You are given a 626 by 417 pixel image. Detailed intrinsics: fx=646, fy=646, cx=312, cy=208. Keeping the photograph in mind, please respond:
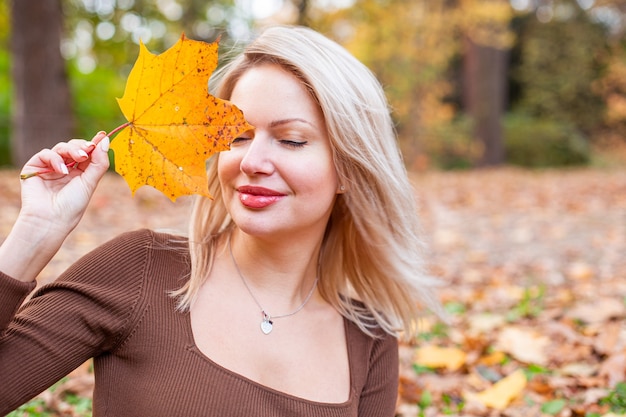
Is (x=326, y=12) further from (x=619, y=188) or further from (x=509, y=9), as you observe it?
(x=619, y=188)

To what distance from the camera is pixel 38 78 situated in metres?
7.27

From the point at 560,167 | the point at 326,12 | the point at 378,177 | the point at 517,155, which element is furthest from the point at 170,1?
the point at 378,177

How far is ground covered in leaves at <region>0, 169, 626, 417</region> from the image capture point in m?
2.49

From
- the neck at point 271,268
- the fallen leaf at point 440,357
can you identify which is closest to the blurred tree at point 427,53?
the fallen leaf at point 440,357

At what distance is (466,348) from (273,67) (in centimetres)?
187

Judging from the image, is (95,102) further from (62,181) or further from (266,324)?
(62,181)

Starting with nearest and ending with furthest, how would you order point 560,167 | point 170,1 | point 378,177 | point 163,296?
point 163,296 → point 378,177 → point 170,1 → point 560,167

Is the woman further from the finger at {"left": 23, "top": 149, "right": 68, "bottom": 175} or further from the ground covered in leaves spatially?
the ground covered in leaves

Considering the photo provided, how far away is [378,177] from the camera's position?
1944 millimetres

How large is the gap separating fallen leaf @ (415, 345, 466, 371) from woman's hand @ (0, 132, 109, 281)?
75.8 inches

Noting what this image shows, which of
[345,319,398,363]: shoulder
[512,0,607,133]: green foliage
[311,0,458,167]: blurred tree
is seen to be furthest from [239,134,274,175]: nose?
[512,0,607,133]: green foliage

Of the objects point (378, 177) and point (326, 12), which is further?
point (326, 12)

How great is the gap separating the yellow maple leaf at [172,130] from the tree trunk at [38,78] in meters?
6.32

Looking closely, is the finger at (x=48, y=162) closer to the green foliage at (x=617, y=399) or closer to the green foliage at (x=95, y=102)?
the green foliage at (x=617, y=399)
